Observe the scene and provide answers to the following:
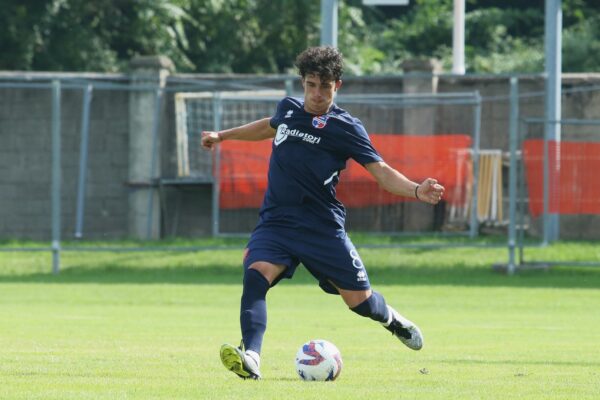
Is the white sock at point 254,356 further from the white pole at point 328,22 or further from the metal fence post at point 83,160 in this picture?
the metal fence post at point 83,160

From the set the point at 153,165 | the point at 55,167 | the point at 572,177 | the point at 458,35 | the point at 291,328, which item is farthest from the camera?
the point at 458,35

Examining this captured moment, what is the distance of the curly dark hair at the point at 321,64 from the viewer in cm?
813

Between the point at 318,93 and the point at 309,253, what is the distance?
927 millimetres

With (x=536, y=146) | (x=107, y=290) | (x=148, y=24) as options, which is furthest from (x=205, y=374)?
(x=148, y=24)

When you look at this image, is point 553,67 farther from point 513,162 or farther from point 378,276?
point 378,276

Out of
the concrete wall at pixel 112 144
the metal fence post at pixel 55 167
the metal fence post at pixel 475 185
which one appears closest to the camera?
the metal fence post at pixel 55 167

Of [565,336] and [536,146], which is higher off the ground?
[536,146]

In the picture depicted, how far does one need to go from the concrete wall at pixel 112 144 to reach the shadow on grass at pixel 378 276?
7.40ft

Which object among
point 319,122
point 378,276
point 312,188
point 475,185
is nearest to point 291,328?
point 312,188

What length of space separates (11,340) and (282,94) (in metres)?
10.9

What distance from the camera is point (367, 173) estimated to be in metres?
18.7

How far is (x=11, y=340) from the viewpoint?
1032cm

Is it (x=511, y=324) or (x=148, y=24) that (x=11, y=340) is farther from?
(x=148, y=24)

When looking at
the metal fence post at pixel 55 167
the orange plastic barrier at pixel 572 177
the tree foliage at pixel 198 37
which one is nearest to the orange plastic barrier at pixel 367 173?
the orange plastic barrier at pixel 572 177
